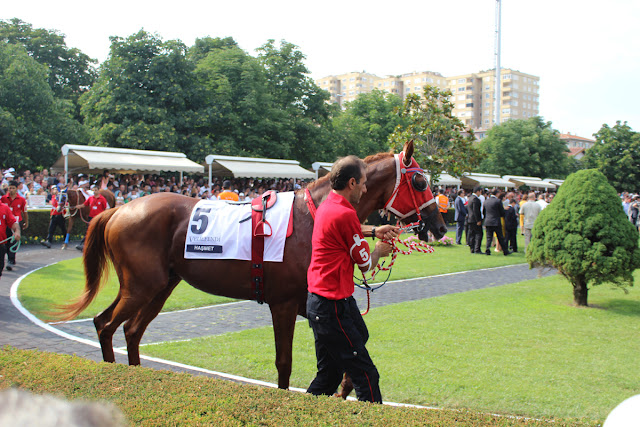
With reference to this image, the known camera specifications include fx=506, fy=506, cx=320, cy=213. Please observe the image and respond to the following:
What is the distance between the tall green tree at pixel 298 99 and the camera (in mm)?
39884

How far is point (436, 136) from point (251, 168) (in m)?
9.90

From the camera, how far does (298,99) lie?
4203 cm

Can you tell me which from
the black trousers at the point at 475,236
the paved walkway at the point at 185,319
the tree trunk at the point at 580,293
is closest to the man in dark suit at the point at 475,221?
the black trousers at the point at 475,236

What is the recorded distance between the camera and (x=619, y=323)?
7887 millimetres

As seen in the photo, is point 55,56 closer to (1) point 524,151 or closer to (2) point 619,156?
(1) point 524,151

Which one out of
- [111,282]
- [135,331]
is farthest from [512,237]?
[135,331]

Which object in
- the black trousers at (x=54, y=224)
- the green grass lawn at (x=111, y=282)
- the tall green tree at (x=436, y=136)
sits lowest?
the green grass lawn at (x=111, y=282)

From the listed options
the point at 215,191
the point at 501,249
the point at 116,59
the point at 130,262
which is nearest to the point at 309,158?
the point at 116,59

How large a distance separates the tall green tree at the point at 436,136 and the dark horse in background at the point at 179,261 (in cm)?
1533

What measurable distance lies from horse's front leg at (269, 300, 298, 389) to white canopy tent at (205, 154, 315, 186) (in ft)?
68.8

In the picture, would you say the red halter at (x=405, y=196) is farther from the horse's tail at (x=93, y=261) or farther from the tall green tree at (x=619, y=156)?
Result: the tall green tree at (x=619, y=156)

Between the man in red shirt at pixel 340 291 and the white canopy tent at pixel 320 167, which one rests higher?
the white canopy tent at pixel 320 167

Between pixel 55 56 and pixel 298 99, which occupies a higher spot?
pixel 55 56

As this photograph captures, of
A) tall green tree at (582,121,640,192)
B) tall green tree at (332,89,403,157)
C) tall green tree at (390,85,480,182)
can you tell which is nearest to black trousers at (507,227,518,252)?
tall green tree at (390,85,480,182)
